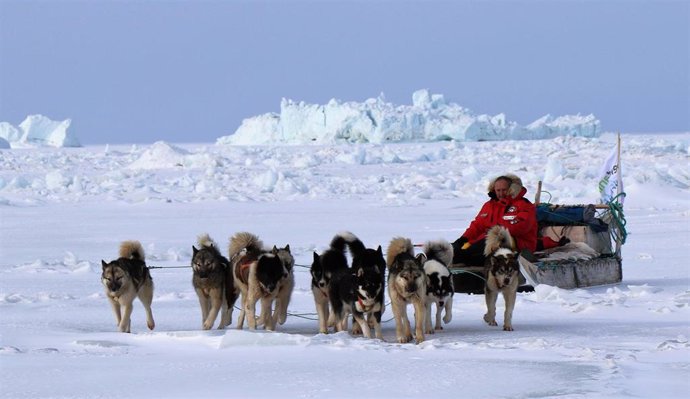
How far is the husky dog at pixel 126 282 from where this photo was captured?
6242 mm

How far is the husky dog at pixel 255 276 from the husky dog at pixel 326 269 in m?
0.22

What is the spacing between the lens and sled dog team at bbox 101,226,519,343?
6043mm

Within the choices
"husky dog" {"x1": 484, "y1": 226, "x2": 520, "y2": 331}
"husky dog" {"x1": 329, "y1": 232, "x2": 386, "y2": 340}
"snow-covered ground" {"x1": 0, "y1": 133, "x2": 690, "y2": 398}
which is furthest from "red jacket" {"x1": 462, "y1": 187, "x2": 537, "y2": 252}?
"husky dog" {"x1": 329, "y1": 232, "x2": 386, "y2": 340}

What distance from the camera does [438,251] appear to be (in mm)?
6902

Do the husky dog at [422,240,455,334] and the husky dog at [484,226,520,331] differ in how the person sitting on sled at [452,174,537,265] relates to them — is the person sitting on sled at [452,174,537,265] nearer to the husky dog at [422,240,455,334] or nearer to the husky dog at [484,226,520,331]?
the husky dog at [484,226,520,331]

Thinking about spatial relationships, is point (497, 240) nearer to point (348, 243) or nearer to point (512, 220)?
point (512, 220)

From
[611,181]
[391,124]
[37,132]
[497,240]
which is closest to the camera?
[497,240]

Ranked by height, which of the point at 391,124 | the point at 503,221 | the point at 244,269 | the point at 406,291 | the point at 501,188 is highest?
the point at 391,124

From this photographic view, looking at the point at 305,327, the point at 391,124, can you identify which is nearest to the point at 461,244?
the point at 305,327

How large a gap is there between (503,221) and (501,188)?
0.29m

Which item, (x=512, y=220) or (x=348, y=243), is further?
(x=512, y=220)

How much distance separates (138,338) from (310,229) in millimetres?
8402

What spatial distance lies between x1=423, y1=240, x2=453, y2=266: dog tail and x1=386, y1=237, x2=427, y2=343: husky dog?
640 millimetres

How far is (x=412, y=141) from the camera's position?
4988cm
